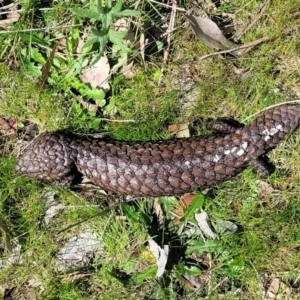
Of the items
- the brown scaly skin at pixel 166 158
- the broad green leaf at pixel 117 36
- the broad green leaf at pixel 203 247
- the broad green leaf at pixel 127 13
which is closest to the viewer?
the broad green leaf at pixel 127 13

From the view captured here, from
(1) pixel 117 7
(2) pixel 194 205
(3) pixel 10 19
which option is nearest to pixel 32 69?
(3) pixel 10 19

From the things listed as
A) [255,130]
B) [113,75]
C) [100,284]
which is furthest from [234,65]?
[100,284]

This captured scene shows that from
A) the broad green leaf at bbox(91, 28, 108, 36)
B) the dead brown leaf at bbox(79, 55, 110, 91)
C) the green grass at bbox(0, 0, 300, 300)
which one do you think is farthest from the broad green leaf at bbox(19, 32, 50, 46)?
the broad green leaf at bbox(91, 28, 108, 36)

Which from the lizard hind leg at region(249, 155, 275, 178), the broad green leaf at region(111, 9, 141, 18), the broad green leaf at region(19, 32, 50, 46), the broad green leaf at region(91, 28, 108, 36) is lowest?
the lizard hind leg at region(249, 155, 275, 178)

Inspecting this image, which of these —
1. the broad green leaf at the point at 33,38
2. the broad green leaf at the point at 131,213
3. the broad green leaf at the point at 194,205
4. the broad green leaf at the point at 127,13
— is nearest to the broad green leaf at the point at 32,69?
the broad green leaf at the point at 33,38

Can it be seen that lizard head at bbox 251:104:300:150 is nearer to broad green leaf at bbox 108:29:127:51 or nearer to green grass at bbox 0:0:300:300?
green grass at bbox 0:0:300:300

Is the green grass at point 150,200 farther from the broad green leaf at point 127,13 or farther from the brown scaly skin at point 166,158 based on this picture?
the broad green leaf at point 127,13

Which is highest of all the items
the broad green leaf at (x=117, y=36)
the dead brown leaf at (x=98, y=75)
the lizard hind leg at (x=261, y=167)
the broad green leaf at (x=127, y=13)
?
the broad green leaf at (x=127, y=13)
